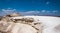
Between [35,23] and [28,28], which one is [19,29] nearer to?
[28,28]

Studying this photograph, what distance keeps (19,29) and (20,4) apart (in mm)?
456

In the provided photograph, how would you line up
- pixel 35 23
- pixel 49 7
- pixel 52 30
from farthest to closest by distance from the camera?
pixel 49 7
pixel 35 23
pixel 52 30

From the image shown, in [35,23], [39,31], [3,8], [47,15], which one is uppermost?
[3,8]

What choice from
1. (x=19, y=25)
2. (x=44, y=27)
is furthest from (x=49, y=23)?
(x=19, y=25)

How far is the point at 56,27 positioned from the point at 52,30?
3.3 inches

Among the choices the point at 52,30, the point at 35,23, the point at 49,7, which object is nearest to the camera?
the point at 52,30

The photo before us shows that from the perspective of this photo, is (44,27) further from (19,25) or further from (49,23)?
(19,25)

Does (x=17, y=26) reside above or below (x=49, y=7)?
below

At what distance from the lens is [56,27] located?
4.77 ft

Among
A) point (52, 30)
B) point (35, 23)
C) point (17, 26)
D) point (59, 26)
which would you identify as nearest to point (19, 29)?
point (17, 26)

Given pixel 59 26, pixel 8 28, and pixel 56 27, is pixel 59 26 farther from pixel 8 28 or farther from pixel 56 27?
pixel 8 28

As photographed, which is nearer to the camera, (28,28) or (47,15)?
(28,28)

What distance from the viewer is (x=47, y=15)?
68.5 inches

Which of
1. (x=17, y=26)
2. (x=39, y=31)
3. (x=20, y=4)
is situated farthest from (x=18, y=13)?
(x=39, y=31)
